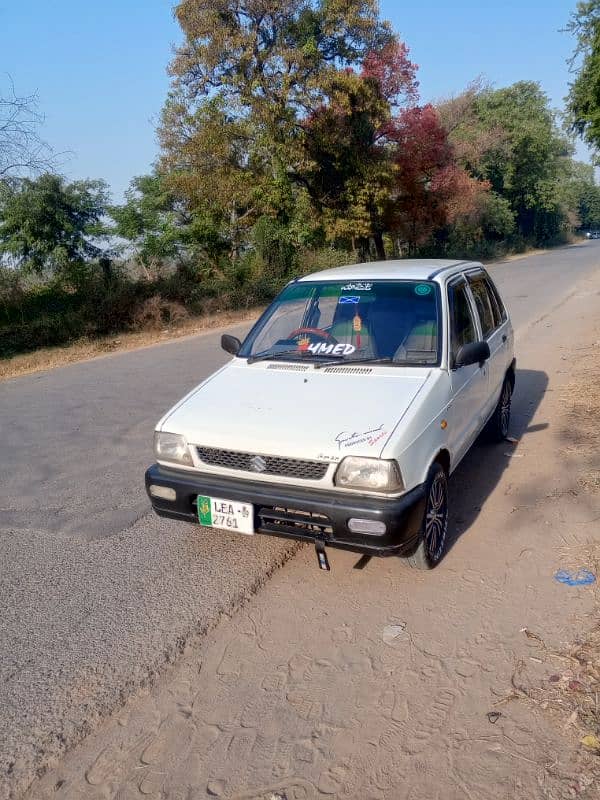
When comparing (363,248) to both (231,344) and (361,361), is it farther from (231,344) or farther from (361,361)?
(361,361)

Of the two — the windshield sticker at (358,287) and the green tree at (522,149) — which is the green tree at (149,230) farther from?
the green tree at (522,149)

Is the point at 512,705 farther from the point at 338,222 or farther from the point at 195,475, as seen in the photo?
the point at 338,222

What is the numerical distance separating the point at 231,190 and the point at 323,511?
58.8ft

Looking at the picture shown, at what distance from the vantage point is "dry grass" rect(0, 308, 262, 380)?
11.8 meters

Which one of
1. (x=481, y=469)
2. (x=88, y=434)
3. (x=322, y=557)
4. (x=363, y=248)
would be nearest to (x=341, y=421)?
(x=322, y=557)

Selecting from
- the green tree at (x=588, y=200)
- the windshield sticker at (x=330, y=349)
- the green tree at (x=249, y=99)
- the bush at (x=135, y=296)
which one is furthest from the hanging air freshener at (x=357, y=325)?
the green tree at (x=588, y=200)

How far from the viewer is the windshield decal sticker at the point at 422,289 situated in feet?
14.3

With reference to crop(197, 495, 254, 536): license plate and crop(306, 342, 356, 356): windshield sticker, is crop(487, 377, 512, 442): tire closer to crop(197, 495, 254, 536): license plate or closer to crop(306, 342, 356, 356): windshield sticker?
crop(306, 342, 356, 356): windshield sticker

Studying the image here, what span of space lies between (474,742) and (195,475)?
6.41ft

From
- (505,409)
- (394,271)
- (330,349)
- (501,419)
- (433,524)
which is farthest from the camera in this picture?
(505,409)

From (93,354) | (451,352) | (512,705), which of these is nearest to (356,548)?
(512,705)

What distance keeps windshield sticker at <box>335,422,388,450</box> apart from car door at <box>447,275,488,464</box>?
843mm

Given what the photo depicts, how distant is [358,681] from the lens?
9.14ft

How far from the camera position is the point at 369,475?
3.14 m
